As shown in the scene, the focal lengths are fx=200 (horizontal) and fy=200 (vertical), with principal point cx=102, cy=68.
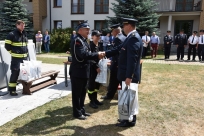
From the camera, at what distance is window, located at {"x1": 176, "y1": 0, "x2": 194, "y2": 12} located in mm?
19719

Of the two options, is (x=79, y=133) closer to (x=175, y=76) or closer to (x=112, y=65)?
(x=112, y=65)

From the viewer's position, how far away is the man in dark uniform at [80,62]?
3730 mm

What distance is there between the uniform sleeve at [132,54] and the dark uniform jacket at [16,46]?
329 centimetres

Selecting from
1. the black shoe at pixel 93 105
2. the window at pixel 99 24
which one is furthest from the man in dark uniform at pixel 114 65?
the window at pixel 99 24

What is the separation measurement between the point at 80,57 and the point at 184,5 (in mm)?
19296

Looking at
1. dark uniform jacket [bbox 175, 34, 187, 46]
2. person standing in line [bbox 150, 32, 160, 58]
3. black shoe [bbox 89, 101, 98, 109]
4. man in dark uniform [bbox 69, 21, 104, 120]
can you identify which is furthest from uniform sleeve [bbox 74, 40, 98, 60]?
person standing in line [bbox 150, 32, 160, 58]

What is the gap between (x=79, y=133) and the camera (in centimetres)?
353

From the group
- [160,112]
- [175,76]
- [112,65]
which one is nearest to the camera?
[160,112]

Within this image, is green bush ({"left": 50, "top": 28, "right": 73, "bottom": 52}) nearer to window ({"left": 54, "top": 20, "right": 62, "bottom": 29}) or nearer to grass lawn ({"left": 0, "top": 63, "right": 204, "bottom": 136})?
window ({"left": 54, "top": 20, "right": 62, "bottom": 29})

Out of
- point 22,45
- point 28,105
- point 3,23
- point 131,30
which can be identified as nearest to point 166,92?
point 131,30

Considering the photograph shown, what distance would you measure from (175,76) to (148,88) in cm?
227

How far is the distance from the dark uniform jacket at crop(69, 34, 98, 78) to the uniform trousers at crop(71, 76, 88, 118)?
124 millimetres

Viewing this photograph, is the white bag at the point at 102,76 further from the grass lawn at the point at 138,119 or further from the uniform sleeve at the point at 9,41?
the uniform sleeve at the point at 9,41

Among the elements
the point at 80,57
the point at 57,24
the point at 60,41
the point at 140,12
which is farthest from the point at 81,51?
the point at 57,24
